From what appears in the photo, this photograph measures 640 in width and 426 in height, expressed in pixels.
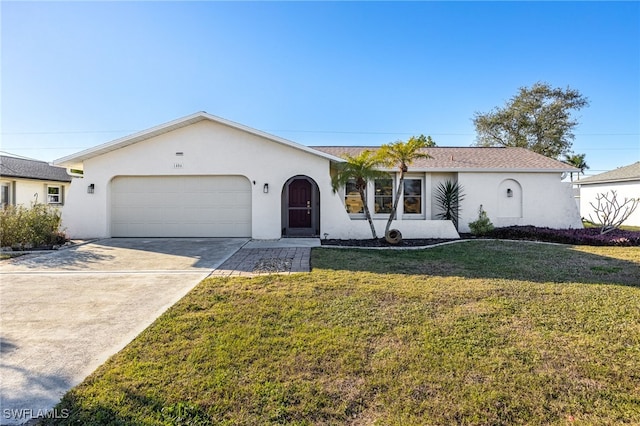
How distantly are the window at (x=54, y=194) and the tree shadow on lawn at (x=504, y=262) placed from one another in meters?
21.3

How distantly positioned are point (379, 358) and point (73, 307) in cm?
479

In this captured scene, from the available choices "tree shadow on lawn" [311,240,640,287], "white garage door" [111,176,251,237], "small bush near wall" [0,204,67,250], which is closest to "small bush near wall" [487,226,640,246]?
"tree shadow on lawn" [311,240,640,287]

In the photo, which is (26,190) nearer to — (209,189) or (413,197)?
(209,189)

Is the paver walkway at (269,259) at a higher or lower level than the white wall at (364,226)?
lower

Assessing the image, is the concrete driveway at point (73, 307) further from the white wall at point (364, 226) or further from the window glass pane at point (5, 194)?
the window glass pane at point (5, 194)

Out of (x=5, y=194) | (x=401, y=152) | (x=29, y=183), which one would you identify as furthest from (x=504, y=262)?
(x=29, y=183)

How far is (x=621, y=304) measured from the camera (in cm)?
518

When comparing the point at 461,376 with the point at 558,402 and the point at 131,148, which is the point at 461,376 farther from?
the point at 131,148

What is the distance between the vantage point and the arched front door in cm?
1334

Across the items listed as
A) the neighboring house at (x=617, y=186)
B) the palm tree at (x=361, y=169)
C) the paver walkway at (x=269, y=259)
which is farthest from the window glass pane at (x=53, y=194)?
the neighboring house at (x=617, y=186)

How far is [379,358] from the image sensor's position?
3512 millimetres

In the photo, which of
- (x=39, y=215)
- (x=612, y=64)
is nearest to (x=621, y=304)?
(x=39, y=215)

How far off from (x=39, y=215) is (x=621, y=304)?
14981mm

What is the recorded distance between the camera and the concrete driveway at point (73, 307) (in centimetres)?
316
